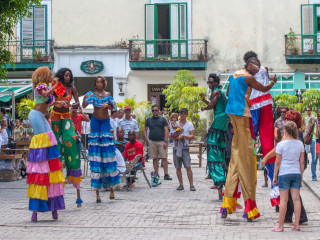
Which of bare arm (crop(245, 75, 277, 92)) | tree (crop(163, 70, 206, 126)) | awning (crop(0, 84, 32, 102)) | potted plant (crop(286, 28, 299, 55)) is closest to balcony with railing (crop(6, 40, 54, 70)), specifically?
awning (crop(0, 84, 32, 102))

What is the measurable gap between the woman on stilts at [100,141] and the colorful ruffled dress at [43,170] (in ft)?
6.15

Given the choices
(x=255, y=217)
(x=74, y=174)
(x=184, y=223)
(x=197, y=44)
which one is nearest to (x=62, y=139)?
(x=74, y=174)

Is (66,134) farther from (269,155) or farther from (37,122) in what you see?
(269,155)

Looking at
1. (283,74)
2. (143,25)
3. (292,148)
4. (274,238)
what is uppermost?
(143,25)

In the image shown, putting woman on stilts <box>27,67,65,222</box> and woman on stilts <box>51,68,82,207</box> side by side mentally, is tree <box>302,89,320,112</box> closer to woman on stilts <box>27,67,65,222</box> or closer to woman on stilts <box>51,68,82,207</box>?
woman on stilts <box>51,68,82,207</box>

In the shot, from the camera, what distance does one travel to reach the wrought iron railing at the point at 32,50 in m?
33.2

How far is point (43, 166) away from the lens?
9.48 meters

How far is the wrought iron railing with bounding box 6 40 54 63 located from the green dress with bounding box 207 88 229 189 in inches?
895

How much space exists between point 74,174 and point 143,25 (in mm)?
23060

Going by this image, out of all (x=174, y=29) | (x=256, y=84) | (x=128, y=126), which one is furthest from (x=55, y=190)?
(x=174, y=29)

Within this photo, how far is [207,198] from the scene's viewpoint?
39.6 feet

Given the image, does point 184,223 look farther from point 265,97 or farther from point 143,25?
point 143,25

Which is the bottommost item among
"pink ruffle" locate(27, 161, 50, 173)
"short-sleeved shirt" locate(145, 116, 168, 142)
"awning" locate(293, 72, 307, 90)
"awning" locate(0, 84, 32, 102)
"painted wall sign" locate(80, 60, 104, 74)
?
"pink ruffle" locate(27, 161, 50, 173)

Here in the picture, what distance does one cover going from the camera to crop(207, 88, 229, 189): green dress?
1150 centimetres
